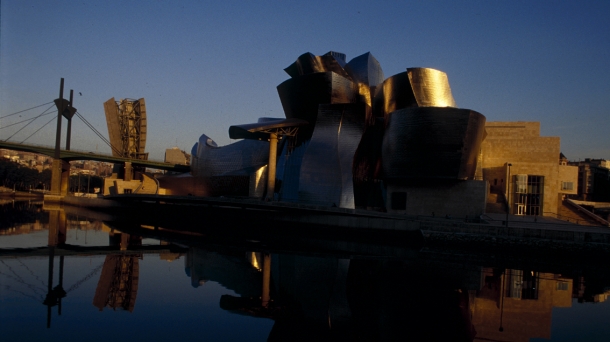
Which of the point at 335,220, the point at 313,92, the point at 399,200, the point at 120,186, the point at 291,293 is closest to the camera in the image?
the point at 291,293

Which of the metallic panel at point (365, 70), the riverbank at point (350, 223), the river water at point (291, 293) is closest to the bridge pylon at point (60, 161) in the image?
the riverbank at point (350, 223)

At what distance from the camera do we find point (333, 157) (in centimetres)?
3155

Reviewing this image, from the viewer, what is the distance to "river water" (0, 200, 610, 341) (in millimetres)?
9727

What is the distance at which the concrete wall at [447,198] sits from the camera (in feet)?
95.8

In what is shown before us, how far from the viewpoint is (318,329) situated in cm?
990

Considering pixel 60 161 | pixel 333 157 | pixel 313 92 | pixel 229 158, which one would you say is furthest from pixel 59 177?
pixel 333 157

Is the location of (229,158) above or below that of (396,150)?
below

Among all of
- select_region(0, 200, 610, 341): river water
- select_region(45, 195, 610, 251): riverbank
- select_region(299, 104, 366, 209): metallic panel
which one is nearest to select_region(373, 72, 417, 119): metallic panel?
select_region(299, 104, 366, 209): metallic panel

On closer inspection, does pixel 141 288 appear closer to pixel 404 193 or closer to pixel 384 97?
pixel 404 193

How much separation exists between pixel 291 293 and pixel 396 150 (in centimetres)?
1778

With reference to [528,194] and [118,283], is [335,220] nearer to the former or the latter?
[528,194]

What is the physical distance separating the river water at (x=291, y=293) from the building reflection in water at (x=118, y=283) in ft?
0.12

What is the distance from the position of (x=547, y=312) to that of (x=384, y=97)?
24.3 meters

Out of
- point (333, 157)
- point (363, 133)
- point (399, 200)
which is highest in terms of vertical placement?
point (363, 133)
